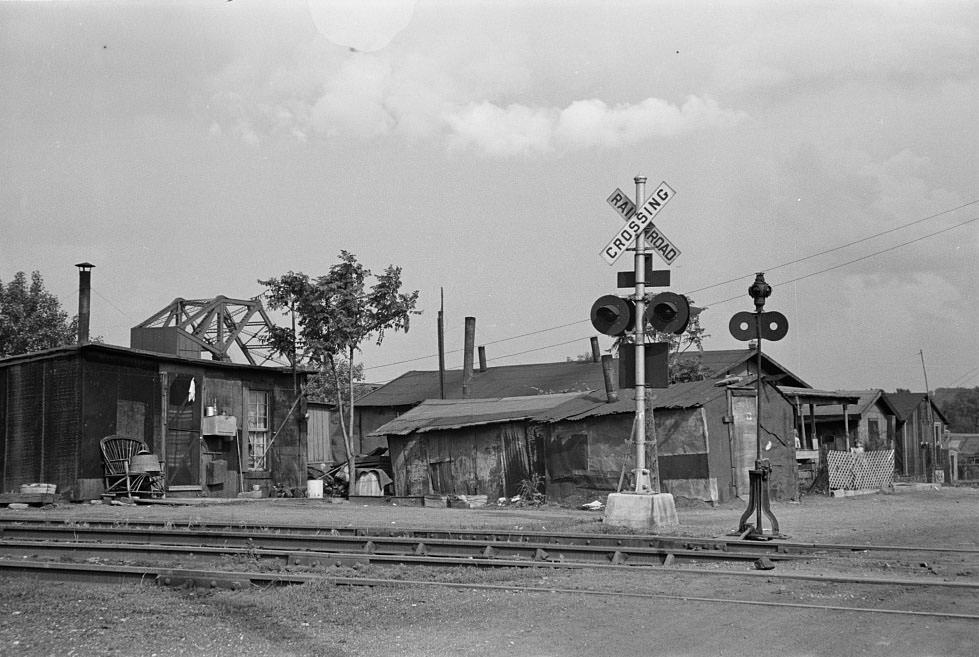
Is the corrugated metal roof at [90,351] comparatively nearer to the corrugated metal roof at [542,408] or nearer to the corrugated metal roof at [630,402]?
the corrugated metal roof at [542,408]

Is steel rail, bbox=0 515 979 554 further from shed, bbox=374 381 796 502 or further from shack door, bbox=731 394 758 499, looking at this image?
shack door, bbox=731 394 758 499

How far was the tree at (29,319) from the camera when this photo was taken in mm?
45812

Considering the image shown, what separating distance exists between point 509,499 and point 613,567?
15.4 metres

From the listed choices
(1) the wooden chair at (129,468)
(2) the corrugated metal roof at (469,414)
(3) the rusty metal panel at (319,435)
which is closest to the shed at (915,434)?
(2) the corrugated metal roof at (469,414)

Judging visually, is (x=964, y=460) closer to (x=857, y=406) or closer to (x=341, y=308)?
(x=857, y=406)

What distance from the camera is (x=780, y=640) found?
6.71 meters

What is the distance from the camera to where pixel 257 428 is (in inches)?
1180

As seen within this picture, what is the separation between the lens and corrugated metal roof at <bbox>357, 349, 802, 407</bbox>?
43.9m

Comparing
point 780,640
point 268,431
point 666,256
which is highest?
point 666,256

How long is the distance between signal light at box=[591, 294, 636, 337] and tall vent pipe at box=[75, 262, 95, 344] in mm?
19333

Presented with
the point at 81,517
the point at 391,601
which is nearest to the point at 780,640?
the point at 391,601

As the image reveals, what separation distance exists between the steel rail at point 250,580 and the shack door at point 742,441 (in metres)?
14.8

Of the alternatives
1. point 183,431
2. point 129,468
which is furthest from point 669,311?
point 183,431

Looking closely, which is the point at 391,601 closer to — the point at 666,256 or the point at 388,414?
the point at 666,256
